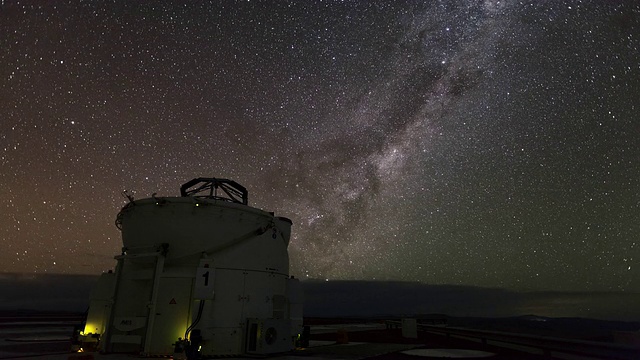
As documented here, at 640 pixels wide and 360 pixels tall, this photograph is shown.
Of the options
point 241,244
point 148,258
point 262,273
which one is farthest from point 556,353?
point 148,258

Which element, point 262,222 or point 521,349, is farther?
point 521,349

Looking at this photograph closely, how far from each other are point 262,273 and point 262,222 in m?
2.17

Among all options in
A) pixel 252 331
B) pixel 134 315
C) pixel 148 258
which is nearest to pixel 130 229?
pixel 148 258

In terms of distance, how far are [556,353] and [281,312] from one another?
13.6 meters

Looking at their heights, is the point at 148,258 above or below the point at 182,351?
above

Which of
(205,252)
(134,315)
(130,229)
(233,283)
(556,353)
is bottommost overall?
(556,353)

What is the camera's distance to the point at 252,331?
15.8 metres

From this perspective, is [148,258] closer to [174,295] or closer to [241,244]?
[174,295]

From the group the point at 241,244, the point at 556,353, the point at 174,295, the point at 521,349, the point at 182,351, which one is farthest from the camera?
the point at 521,349

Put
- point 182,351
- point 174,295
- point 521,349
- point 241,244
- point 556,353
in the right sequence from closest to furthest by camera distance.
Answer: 1. point 182,351
2. point 174,295
3. point 241,244
4. point 556,353
5. point 521,349

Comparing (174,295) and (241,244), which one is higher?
(241,244)

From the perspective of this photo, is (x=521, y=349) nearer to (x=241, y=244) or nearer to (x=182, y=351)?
(x=241, y=244)

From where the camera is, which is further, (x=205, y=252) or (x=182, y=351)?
(x=205, y=252)

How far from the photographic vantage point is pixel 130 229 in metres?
17.4
